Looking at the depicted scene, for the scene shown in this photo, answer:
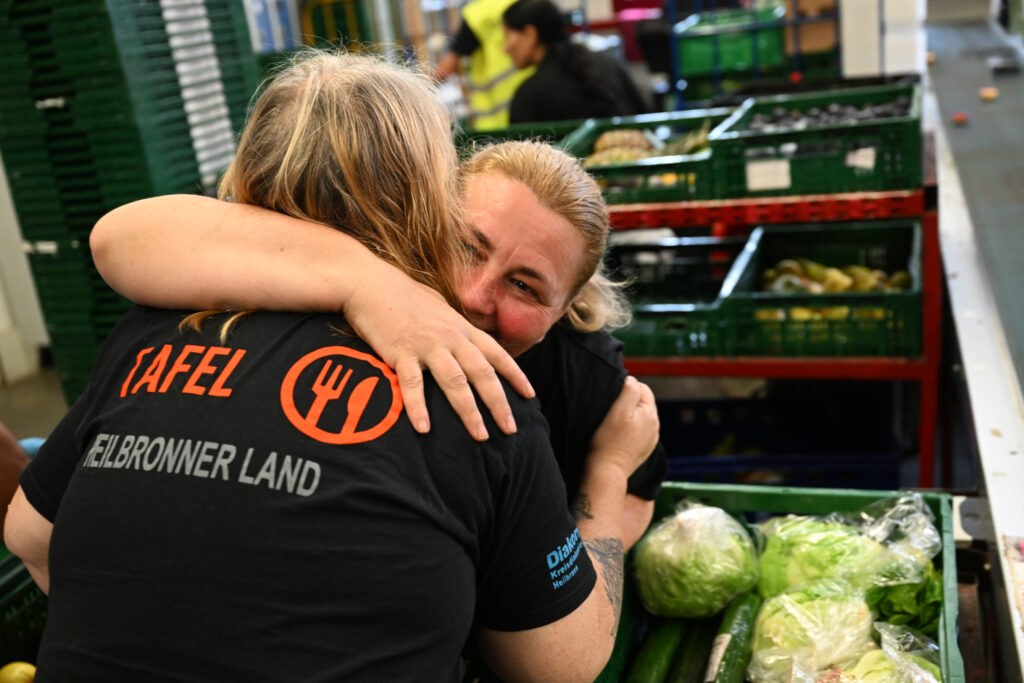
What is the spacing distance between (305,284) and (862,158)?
239cm

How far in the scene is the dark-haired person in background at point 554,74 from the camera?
4699 mm

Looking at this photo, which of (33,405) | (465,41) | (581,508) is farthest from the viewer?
(465,41)

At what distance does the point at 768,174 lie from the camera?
3195 millimetres

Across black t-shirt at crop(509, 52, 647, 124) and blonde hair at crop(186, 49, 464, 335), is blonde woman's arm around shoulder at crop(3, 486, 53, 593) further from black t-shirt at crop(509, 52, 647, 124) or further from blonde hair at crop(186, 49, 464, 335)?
black t-shirt at crop(509, 52, 647, 124)

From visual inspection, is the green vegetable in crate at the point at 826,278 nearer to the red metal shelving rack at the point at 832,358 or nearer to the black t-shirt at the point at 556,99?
the red metal shelving rack at the point at 832,358

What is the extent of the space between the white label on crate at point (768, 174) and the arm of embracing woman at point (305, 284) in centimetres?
222

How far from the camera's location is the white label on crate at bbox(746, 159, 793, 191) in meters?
3.18

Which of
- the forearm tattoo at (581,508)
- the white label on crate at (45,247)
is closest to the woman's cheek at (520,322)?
the forearm tattoo at (581,508)

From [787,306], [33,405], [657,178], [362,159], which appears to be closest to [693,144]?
[657,178]

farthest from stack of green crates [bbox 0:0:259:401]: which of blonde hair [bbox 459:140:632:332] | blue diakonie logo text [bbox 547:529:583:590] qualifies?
blue diakonie logo text [bbox 547:529:583:590]

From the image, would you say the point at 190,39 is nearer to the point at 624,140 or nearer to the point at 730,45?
the point at 624,140

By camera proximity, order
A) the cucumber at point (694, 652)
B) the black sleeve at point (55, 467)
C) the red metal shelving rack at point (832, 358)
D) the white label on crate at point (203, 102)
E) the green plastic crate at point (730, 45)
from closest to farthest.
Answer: the black sleeve at point (55, 467), the cucumber at point (694, 652), the red metal shelving rack at point (832, 358), the white label on crate at point (203, 102), the green plastic crate at point (730, 45)

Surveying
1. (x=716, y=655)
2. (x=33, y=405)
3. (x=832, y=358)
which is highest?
(x=716, y=655)

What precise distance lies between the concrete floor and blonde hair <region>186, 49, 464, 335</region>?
164 inches
